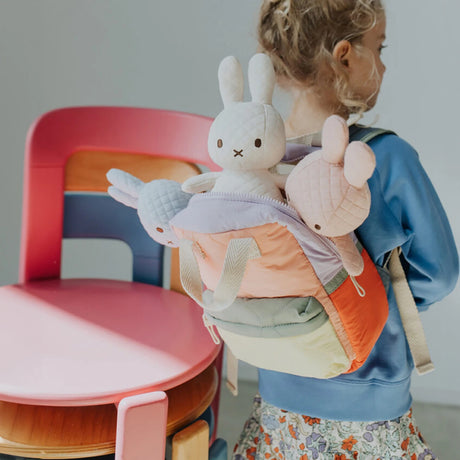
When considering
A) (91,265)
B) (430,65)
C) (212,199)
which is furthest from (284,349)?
(91,265)

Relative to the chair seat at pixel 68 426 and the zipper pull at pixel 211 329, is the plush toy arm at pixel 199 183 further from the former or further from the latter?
the chair seat at pixel 68 426

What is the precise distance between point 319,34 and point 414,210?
229 millimetres

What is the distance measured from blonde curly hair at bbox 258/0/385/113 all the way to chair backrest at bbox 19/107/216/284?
0.29m

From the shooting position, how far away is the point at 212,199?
23.0 inches

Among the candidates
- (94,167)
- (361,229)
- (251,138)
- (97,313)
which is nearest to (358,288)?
(361,229)

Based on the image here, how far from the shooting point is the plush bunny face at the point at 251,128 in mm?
602

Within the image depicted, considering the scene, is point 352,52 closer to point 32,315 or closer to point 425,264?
point 425,264

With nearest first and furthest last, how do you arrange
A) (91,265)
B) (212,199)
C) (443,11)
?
(212,199) → (443,11) → (91,265)

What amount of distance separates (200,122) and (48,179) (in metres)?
0.27

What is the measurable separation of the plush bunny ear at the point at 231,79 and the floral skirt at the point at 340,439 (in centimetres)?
45

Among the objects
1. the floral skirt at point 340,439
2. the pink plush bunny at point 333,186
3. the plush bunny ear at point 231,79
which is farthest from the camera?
the floral skirt at point 340,439

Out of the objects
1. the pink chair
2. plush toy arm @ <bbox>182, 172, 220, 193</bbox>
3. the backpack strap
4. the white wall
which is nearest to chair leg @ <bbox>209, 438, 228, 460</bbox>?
the pink chair

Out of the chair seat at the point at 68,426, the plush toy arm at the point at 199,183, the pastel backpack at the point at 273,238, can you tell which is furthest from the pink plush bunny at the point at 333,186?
the chair seat at the point at 68,426

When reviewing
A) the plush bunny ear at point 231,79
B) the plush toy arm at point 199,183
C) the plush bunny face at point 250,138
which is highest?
the plush bunny ear at point 231,79
